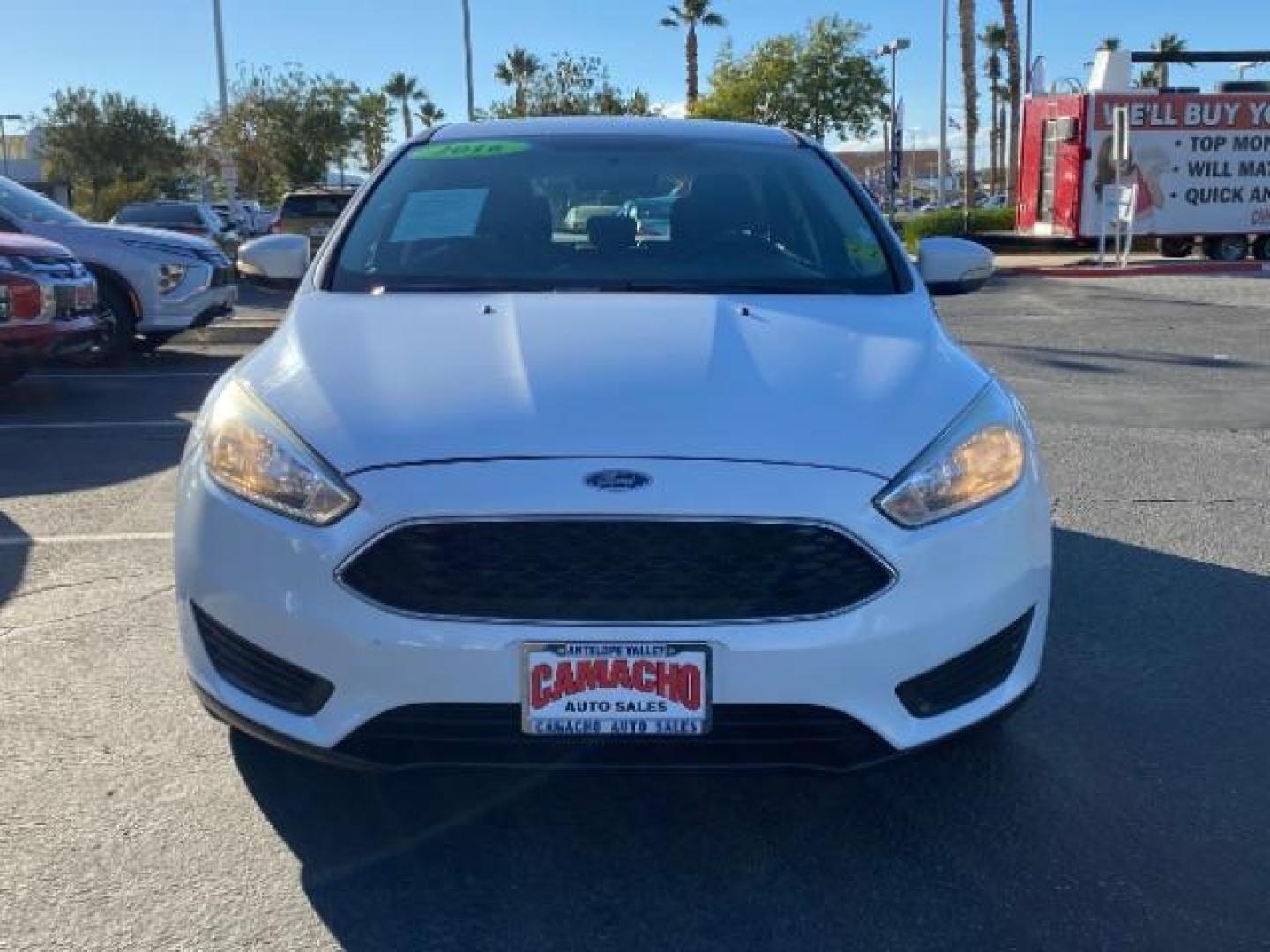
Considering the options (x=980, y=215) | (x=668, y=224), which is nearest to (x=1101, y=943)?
(x=668, y=224)

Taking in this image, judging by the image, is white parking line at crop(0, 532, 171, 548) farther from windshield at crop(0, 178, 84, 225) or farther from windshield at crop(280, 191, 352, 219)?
windshield at crop(280, 191, 352, 219)

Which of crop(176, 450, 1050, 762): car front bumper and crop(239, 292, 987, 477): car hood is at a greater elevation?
crop(239, 292, 987, 477): car hood

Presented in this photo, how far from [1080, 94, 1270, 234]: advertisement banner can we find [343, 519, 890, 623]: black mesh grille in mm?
21940

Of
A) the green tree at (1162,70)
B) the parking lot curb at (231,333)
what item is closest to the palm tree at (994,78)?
the green tree at (1162,70)

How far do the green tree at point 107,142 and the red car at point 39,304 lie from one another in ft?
118

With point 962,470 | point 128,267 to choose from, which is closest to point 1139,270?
point 128,267

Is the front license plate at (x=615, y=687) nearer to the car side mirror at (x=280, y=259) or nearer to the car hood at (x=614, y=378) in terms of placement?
the car hood at (x=614, y=378)

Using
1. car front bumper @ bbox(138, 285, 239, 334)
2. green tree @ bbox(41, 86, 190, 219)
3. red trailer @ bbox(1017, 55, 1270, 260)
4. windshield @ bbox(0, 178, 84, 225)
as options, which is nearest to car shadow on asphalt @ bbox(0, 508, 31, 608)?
car front bumper @ bbox(138, 285, 239, 334)

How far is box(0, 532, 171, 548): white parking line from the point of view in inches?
222

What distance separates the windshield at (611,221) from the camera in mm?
3943

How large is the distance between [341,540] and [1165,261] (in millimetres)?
23064

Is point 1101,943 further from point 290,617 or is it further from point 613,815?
point 290,617

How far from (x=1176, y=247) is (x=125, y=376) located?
1965 centimetres

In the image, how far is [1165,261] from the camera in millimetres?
23438
